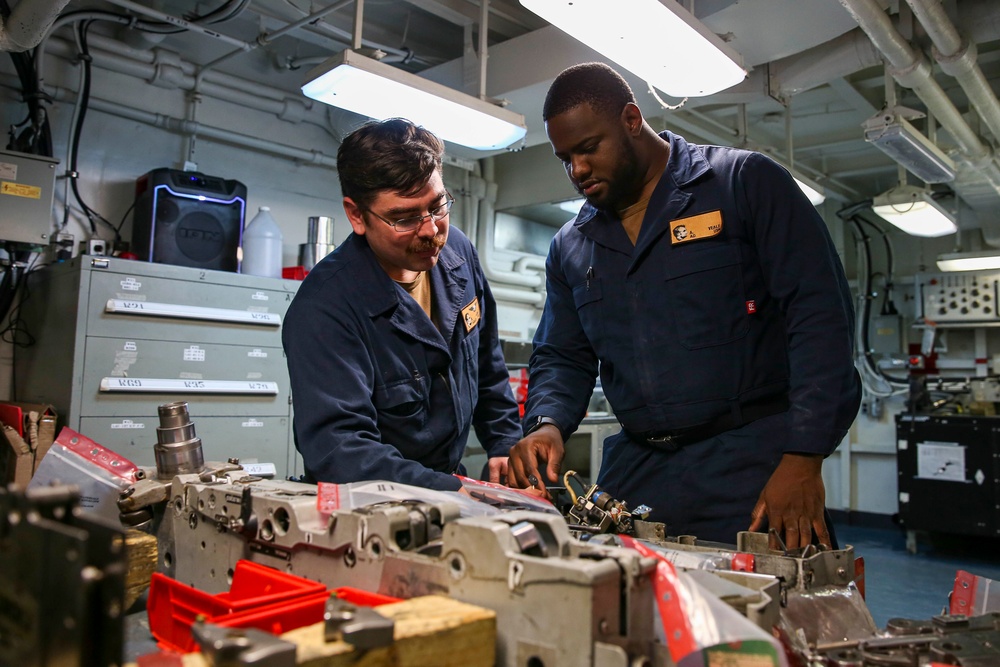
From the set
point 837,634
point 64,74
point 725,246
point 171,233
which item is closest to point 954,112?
point 725,246

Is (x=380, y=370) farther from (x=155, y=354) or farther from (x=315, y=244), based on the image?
(x=315, y=244)

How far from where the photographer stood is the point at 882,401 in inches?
274

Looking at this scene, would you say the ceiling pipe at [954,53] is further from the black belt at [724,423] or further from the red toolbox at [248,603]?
the red toolbox at [248,603]

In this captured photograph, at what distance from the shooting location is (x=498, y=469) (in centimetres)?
177

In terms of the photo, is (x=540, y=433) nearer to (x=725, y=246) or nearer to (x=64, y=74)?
(x=725, y=246)

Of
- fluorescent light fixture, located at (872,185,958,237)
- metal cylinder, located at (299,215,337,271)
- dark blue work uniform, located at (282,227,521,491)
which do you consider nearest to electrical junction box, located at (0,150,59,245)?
metal cylinder, located at (299,215,337,271)

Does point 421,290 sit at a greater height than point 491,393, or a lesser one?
greater

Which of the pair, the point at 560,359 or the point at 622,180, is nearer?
the point at 622,180

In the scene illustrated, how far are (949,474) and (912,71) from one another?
3.69 metres

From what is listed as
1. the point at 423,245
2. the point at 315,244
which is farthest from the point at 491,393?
the point at 315,244

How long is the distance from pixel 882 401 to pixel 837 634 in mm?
6866

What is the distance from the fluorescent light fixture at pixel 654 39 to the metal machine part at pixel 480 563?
1806mm

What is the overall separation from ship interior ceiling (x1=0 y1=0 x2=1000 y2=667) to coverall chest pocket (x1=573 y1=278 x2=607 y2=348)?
35.3 inches

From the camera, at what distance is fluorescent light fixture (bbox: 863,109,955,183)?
11.5 feet
